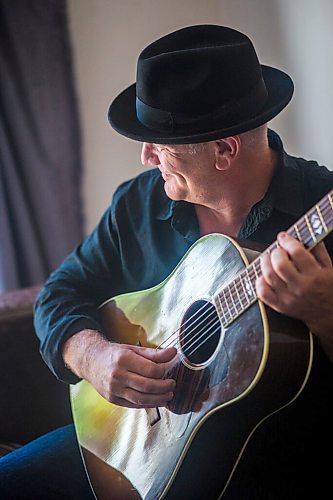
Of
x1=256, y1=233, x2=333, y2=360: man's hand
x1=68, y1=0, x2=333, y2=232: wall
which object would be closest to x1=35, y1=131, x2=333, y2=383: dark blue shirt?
x1=256, y1=233, x2=333, y2=360: man's hand

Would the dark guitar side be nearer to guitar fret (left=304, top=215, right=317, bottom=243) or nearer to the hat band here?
guitar fret (left=304, top=215, right=317, bottom=243)

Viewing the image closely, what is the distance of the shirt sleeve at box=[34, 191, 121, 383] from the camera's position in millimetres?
1330

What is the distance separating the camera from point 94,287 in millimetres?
1435

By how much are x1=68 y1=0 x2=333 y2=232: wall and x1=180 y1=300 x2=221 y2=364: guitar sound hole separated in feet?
2.23

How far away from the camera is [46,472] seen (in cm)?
126

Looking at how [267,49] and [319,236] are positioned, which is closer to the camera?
[319,236]

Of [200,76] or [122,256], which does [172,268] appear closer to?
[122,256]

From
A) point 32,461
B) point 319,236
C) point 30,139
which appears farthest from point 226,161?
point 30,139

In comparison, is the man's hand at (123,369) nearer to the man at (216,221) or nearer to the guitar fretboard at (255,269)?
the man at (216,221)

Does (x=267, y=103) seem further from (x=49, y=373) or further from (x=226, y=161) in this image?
(x=49, y=373)

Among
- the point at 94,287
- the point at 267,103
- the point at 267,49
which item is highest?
the point at 267,103

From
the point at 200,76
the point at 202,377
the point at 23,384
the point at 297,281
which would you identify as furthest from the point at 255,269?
the point at 23,384

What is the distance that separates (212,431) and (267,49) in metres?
1.04

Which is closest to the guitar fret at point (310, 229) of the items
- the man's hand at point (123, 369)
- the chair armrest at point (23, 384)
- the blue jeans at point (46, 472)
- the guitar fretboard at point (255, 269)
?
the guitar fretboard at point (255, 269)
